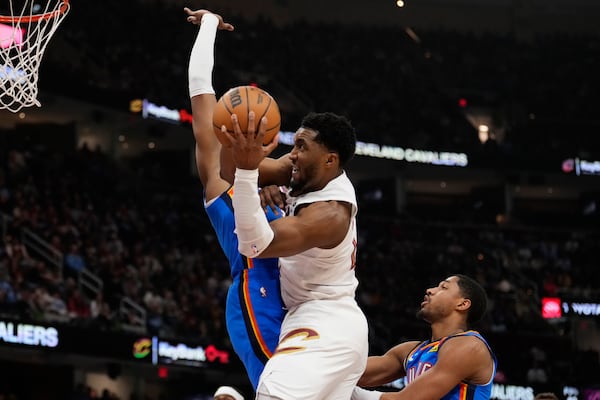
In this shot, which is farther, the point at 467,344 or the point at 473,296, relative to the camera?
the point at 473,296

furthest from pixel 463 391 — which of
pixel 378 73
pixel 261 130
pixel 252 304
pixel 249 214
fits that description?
pixel 378 73

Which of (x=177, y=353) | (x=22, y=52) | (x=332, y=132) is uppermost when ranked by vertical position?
(x=22, y=52)

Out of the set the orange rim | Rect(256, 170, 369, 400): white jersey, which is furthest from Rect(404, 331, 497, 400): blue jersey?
the orange rim

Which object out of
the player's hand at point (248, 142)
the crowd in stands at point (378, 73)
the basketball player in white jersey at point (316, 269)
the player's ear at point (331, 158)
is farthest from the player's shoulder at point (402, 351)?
the crowd in stands at point (378, 73)

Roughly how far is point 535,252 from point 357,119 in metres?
6.06

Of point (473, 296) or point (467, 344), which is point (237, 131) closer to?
point (467, 344)

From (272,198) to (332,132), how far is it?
42cm

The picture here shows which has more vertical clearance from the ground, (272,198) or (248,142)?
(248,142)

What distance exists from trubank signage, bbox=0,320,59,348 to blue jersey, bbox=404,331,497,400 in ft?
31.5

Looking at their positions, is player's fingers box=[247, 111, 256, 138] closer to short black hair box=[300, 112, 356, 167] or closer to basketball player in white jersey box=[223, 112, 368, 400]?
basketball player in white jersey box=[223, 112, 368, 400]

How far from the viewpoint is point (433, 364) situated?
17.2 ft

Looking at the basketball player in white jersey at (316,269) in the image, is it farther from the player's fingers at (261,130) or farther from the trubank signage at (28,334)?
the trubank signage at (28,334)

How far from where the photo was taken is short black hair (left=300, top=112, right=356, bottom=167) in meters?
4.50

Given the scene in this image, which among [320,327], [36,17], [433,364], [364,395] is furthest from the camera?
[36,17]
